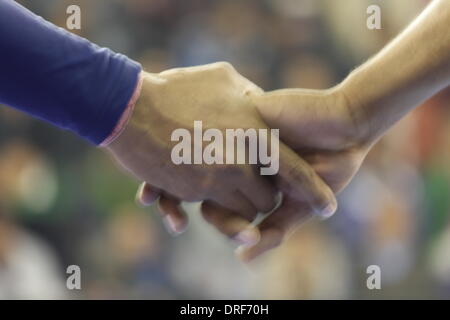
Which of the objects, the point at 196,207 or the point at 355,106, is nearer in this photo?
the point at 355,106

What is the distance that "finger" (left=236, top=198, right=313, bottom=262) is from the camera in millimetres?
1964

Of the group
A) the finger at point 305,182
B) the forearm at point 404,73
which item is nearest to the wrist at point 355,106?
the forearm at point 404,73

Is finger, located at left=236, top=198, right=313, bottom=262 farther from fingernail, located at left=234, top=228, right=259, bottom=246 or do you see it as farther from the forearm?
the forearm

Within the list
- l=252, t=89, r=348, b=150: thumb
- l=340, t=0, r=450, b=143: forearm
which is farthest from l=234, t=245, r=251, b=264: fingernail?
l=340, t=0, r=450, b=143: forearm

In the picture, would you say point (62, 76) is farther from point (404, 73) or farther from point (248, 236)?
point (404, 73)

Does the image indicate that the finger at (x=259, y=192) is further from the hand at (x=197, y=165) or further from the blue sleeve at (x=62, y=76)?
the blue sleeve at (x=62, y=76)

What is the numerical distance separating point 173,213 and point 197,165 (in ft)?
0.50

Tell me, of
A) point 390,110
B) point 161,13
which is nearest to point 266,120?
point 390,110

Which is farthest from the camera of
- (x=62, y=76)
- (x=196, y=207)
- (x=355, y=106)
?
(x=196, y=207)

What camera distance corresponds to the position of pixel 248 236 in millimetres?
1896

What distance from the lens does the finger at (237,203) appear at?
191 centimetres

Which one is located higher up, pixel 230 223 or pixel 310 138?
pixel 310 138

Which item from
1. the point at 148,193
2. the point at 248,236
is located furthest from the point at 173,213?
the point at 248,236
